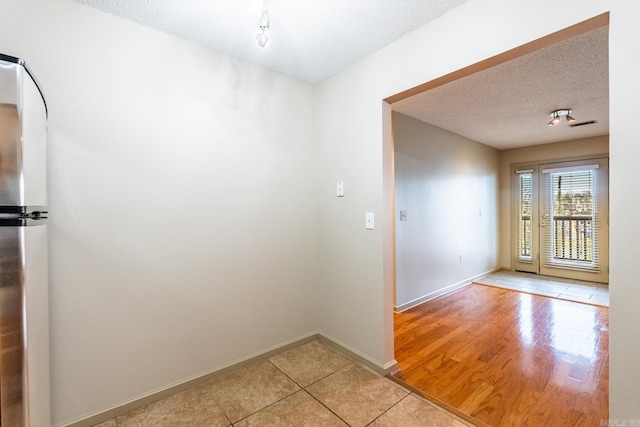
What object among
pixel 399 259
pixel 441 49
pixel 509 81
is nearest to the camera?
pixel 441 49

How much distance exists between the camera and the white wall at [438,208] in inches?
134

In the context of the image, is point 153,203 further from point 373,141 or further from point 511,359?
point 511,359

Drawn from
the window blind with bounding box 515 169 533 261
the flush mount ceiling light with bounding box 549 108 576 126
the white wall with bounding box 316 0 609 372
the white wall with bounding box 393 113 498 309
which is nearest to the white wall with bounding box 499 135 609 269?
the window blind with bounding box 515 169 533 261

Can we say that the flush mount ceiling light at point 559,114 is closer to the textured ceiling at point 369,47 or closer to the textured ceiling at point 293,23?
the textured ceiling at point 369,47

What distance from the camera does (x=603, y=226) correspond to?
14.4 ft

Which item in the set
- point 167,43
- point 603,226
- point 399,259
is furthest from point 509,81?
point 603,226

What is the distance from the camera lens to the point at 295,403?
1.75m

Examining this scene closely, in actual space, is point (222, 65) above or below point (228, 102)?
above

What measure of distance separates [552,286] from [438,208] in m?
2.32

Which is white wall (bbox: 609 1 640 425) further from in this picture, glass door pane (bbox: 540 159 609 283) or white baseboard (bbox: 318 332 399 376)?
glass door pane (bbox: 540 159 609 283)

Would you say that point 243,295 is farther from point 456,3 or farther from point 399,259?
point 456,3

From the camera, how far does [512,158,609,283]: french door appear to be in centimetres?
442

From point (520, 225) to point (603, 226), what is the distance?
3.61 ft

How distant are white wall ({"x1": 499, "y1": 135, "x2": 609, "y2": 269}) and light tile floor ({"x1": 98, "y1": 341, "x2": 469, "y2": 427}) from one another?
15.3 feet
